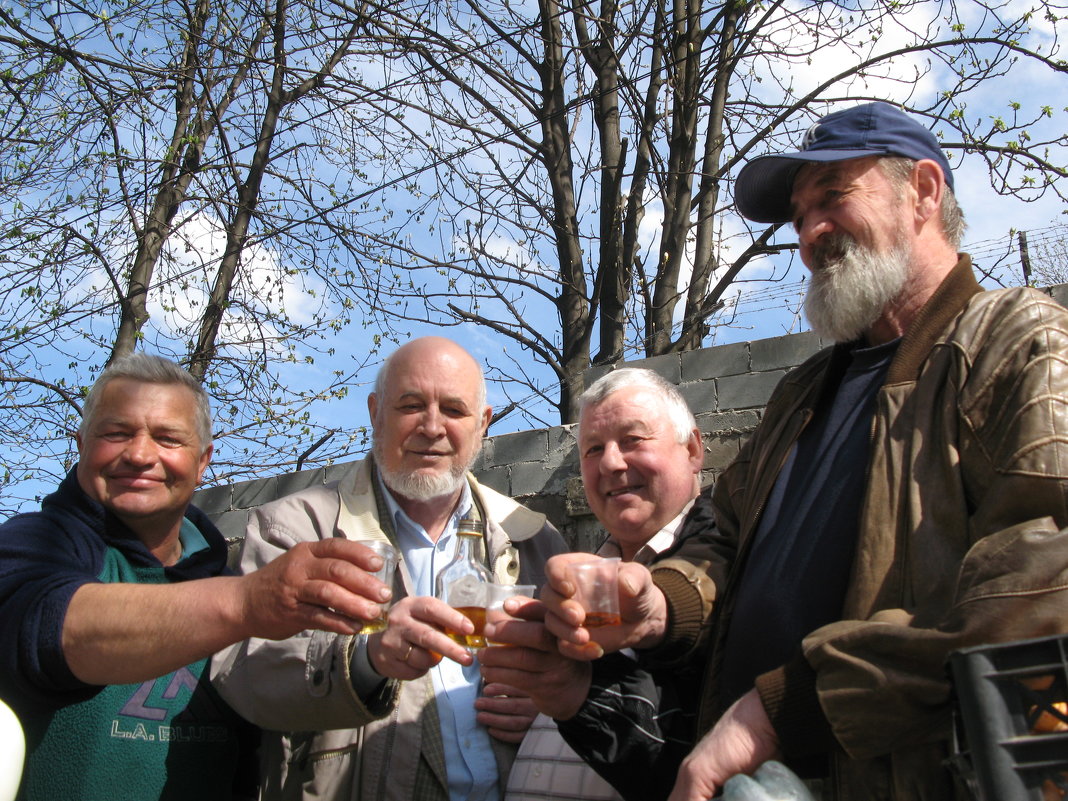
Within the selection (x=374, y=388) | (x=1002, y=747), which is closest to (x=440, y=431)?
(x=374, y=388)

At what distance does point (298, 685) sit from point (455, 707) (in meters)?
0.53

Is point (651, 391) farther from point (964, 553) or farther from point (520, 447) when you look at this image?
point (520, 447)

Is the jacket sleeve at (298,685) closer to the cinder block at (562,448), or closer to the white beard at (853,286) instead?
the white beard at (853,286)

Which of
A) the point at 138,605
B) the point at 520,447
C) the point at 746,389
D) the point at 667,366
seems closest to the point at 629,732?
the point at 138,605

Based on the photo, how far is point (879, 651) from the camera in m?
1.56

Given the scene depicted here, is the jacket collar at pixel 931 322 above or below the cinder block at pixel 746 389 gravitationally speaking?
below

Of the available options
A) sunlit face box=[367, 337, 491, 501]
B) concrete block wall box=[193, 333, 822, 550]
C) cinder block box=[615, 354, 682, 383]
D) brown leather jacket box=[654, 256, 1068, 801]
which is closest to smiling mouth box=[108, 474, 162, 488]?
sunlit face box=[367, 337, 491, 501]

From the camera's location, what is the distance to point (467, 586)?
1989mm

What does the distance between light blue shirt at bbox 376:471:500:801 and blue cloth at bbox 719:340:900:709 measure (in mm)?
904

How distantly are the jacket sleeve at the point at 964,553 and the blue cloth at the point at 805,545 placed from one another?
0.10 m

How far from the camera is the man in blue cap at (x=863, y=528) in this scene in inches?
60.9

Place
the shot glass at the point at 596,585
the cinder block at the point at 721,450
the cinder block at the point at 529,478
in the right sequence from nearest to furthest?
the shot glass at the point at 596,585, the cinder block at the point at 721,450, the cinder block at the point at 529,478

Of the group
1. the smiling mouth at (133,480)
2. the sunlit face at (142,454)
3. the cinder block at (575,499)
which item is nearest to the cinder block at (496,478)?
the cinder block at (575,499)

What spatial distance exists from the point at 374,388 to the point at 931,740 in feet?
7.86
